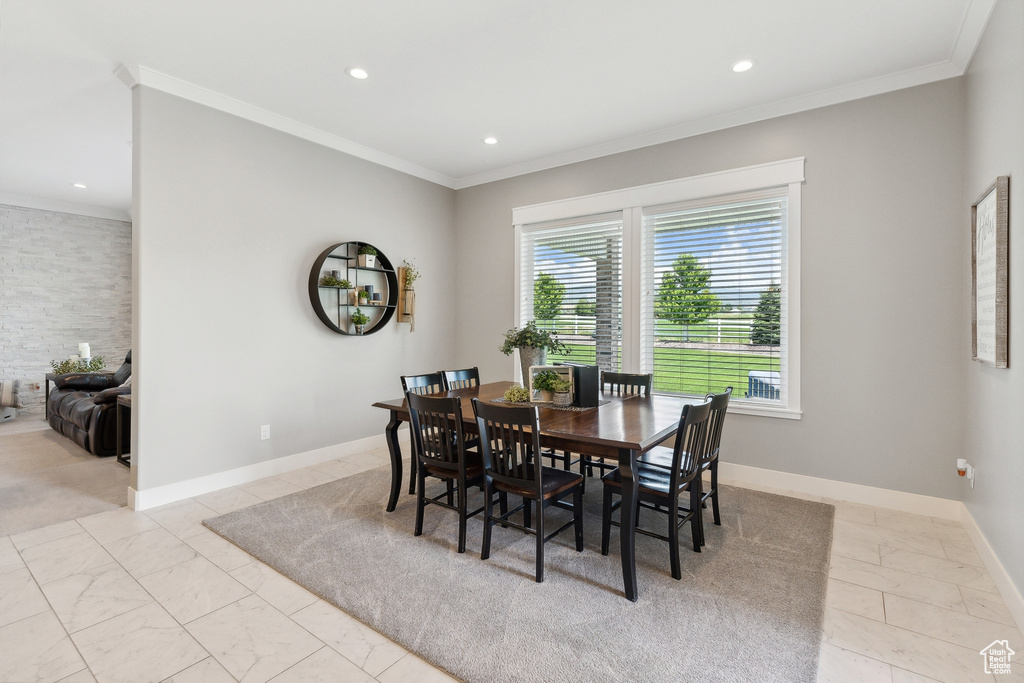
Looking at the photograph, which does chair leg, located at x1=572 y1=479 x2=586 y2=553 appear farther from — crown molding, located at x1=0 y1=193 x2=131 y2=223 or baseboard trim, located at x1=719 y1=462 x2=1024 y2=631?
crown molding, located at x1=0 y1=193 x2=131 y2=223

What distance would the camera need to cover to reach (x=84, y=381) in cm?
573

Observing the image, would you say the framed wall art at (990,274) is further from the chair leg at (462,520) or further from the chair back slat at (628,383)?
the chair leg at (462,520)

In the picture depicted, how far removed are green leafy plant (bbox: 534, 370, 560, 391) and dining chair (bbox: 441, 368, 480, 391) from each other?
883mm

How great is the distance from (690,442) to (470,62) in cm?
258

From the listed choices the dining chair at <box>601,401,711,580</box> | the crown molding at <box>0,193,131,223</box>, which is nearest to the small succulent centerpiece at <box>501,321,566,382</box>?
the dining chair at <box>601,401,711,580</box>

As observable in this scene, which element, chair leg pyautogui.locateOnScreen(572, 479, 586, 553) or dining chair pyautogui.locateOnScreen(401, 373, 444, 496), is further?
dining chair pyautogui.locateOnScreen(401, 373, 444, 496)

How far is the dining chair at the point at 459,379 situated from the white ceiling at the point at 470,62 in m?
2.00

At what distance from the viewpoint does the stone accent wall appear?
241 inches

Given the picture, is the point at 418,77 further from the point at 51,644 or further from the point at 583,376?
the point at 51,644

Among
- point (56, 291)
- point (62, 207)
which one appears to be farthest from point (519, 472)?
point (62, 207)

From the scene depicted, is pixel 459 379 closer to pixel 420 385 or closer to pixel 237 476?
pixel 420 385

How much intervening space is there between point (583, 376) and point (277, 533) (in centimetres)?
202

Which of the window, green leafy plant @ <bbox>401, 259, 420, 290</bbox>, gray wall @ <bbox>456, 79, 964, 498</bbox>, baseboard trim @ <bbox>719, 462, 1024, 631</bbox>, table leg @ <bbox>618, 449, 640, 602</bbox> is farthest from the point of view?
green leafy plant @ <bbox>401, 259, 420, 290</bbox>

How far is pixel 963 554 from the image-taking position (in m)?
2.62
